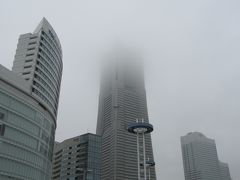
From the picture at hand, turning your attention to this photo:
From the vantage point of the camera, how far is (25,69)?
120m

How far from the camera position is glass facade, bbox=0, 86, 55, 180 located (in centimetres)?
9688

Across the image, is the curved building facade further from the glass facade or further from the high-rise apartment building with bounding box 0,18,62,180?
the glass facade

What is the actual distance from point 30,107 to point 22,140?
12.3 m

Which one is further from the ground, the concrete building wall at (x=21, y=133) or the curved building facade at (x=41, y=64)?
the curved building facade at (x=41, y=64)

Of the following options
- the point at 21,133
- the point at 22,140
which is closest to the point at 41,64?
the point at 21,133

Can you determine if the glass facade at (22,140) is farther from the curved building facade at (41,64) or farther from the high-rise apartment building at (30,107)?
the curved building facade at (41,64)

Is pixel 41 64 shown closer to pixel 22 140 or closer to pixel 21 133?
pixel 21 133

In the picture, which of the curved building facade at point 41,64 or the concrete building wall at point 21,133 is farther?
the curved building facade at point 41,64

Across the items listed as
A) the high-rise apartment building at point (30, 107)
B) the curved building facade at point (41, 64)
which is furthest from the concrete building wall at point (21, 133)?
the curved building facade at point (41, 64)

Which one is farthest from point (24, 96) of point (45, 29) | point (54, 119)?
point (45, 29)

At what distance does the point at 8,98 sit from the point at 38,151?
21.6 m

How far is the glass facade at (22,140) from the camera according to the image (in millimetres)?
96875

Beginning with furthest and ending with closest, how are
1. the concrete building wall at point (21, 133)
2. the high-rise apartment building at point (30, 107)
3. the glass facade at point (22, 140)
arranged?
the high-rise apartment building at point (30, 107) < the concrete building wall at point (21, 133) < the glass facade at point (22, 140)

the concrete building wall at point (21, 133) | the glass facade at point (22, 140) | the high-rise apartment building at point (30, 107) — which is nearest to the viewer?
the glass facade at point (22, 140)
